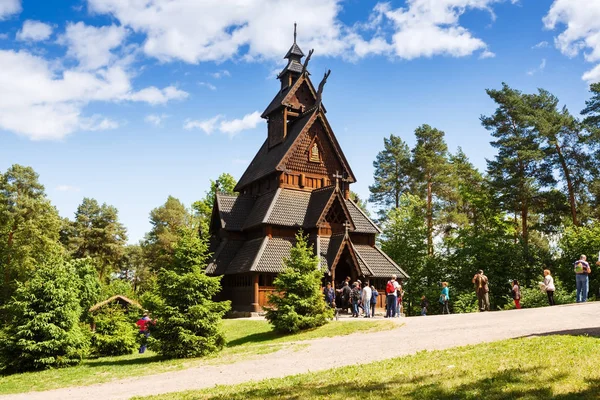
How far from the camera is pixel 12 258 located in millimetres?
47312

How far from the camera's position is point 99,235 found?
67750 mm

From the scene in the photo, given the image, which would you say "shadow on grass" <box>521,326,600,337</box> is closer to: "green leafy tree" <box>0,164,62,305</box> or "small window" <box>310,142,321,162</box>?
"small window" <box>310,142,321,162</box>

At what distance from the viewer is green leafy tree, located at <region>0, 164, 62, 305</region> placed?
46.5 m

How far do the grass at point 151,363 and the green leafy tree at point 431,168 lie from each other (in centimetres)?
3633

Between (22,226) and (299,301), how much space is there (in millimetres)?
36595

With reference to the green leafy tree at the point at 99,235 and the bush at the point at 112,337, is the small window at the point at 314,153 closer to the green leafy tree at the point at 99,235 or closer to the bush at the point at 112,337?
the bush at the point at 112,337

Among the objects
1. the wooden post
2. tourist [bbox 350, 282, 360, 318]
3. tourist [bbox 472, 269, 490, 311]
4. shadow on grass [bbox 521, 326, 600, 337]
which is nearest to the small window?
the wooden post

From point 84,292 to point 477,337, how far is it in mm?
37248

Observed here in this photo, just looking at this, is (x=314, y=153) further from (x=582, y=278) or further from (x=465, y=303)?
(x=582, y=278)

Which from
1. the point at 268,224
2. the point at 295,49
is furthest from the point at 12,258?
the point at 295,49

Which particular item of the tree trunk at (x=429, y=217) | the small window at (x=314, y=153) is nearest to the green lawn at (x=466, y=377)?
the small window at (x=314, y=153)

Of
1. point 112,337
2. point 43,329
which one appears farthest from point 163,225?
point 43,329

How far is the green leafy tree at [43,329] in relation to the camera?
1931 cm

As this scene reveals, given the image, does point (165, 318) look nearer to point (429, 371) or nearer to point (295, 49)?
point (429, 371)
